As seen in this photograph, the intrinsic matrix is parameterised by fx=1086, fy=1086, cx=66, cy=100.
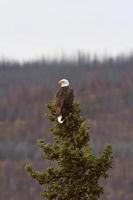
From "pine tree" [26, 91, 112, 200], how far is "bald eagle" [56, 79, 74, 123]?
0.49ft

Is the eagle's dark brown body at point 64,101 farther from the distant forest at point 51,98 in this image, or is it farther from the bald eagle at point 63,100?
the distant forest at point 51,98

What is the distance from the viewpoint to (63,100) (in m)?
22.1

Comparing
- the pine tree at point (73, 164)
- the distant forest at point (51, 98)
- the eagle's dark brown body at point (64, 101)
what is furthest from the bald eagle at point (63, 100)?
the distant forest at point (51, 98)

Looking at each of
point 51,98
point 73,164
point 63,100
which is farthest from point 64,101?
point 51,98

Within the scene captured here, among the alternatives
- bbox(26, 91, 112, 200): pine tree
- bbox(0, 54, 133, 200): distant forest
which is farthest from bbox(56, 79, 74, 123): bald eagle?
bbox(0, 54, 133, 200): distant forest

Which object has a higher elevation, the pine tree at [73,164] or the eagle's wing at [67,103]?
the eagle's wing at [67,103]

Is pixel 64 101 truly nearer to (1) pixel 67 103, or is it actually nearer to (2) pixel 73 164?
(1) pixel 67 103

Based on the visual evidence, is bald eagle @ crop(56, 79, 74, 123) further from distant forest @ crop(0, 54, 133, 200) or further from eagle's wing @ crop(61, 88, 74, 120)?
distant forest @ crop(0, 54, 133, 200)

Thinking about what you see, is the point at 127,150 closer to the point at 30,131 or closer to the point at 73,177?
the point at 30,131

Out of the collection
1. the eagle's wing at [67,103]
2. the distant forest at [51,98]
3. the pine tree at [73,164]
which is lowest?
the pine tree at [73,164]

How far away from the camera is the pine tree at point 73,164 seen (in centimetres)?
2197

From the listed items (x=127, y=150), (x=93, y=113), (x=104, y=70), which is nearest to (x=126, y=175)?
(x=127, y=150)

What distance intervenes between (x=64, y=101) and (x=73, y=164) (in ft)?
4.24

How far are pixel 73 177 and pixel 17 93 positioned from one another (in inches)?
5618
